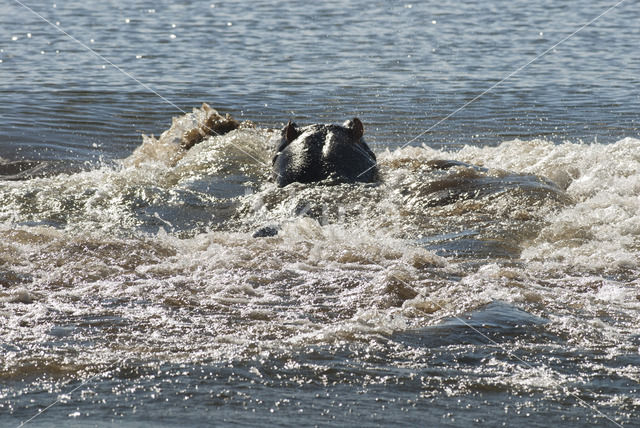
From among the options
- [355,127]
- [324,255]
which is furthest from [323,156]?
[324,255]

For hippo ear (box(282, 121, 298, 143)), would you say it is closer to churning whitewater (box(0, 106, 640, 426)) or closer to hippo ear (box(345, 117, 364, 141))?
churning whitewater (box(0, 106, 640, 426))

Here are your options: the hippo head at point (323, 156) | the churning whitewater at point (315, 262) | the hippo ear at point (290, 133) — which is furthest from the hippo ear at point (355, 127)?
the hippo ear at point (290, 133)

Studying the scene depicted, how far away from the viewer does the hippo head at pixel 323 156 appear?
910 cm

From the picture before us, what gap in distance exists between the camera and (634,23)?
71.7 ft

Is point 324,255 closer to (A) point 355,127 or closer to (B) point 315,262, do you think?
(B) point 315,262

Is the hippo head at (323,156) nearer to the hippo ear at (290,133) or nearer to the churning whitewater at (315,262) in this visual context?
the hippo ear at (290,133)

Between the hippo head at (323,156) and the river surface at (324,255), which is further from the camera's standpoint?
the hippo head at (323,156)

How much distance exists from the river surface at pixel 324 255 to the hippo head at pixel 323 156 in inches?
11.5

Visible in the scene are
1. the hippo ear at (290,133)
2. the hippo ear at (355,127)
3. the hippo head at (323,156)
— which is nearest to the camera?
the hippo head at (323,156)

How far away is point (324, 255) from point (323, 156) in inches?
104

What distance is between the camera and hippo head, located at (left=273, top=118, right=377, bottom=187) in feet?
29.9

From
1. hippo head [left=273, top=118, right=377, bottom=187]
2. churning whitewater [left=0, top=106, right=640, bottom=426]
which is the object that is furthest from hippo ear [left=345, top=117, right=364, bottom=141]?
churning whitewater [left=0, top=106, right=640, bottom=426]

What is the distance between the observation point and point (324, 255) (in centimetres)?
671

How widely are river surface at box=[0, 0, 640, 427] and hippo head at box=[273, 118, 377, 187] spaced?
0.95ft
